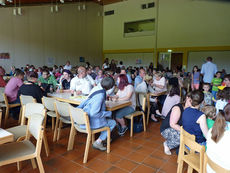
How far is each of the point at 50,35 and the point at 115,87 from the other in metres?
7.29

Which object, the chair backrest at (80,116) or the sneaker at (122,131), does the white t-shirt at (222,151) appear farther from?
the sneaker at (122,131)

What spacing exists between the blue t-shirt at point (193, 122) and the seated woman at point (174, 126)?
0.19 meters

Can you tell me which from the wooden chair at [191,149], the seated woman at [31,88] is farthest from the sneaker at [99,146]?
the seated woman at [31,88]

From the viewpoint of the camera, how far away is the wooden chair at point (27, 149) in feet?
5.89

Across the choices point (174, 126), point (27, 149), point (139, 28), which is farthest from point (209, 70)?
point (139, 28)

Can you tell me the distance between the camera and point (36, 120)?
1980 millimetres

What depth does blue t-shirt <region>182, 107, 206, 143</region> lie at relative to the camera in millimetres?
2148

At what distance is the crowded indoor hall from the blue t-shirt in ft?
0.04

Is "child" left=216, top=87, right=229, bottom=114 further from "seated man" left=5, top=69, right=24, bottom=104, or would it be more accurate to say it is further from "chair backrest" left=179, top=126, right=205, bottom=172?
"seated man" left=5, top=69, right=24, bottom=104

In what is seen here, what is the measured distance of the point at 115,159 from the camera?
2.60 m

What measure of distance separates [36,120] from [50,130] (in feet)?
5.80

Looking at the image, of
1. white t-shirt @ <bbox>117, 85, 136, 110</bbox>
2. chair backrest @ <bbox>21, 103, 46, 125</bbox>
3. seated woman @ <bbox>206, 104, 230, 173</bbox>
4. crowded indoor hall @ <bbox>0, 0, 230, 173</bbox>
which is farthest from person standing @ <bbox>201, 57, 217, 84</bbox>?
chair backrest @ <bbox>21, 103, 46, 125</bbox>

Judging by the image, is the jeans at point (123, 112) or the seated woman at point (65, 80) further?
the seated woman at point (65, 80)

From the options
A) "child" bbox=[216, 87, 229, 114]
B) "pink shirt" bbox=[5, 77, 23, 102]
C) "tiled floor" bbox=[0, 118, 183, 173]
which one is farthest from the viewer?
"pink shirt" bbox=[5, 77, 23, 102]
